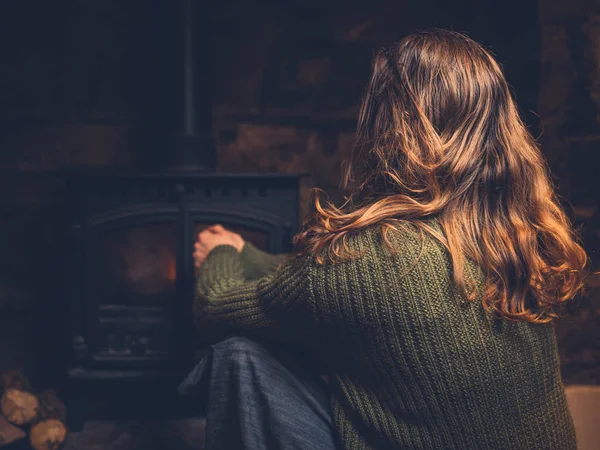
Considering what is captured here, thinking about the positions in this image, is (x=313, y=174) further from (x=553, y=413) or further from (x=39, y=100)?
(x=553, y=413)

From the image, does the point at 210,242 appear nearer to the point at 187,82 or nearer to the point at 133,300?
the point at 133,300

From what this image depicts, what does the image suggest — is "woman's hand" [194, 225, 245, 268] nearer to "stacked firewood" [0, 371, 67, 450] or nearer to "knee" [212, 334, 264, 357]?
"knee" [212, 334, 264, 357]

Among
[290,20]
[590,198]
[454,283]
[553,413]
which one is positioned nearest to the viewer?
[454,283]

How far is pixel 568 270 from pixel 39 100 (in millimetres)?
2014

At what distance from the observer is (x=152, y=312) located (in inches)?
85.1

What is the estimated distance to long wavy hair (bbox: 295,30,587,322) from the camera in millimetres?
1132

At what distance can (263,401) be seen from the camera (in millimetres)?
1312

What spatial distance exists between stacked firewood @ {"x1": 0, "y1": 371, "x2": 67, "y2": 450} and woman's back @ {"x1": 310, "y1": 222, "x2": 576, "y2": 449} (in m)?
1.30

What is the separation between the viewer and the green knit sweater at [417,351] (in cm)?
111

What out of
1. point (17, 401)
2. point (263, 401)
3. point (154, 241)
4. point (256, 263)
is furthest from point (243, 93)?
point (263, 401)

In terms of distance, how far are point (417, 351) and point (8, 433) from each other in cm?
153

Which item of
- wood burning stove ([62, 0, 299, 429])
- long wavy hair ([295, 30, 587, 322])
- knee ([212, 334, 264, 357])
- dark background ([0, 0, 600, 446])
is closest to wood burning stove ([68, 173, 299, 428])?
wood burning stove ([62, 0, 299, 429])

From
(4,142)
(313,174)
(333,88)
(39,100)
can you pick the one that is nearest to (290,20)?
(333,88)

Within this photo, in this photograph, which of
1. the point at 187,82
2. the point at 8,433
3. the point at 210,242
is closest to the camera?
the point at 210,242
